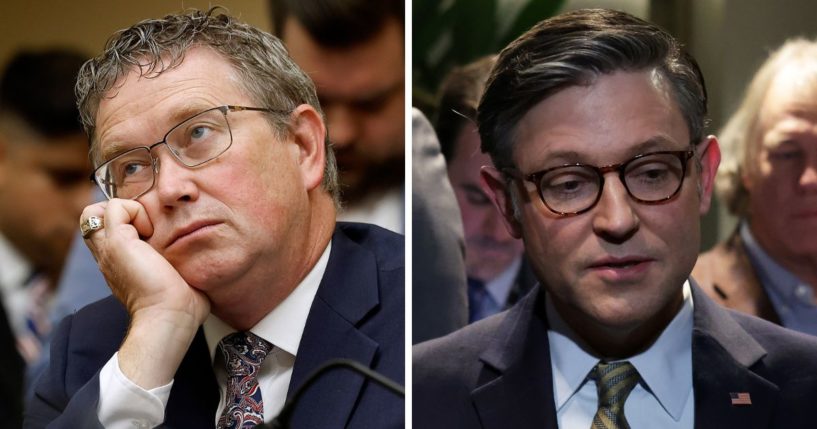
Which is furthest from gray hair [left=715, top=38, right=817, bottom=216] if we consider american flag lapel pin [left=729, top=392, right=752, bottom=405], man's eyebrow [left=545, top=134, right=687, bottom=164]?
american flag lapel pin [left=729, top=392, right=752, bottom=405]

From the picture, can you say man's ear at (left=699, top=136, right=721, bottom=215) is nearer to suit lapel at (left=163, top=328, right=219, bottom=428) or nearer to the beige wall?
the beige wall

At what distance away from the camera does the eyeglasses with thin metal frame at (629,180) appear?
2254mm

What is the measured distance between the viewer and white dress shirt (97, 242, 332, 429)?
7.56 ft

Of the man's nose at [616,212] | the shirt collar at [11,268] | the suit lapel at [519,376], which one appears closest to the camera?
the man's nose at [616,212]

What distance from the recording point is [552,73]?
2.33 metres

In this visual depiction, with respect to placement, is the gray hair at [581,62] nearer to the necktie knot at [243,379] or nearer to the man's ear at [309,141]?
the man's ear at [309,141]

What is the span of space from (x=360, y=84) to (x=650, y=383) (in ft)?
3.02

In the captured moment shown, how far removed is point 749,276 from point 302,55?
110cm

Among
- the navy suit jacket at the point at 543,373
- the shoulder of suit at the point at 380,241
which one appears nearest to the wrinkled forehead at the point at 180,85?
the shoulder of suit at the point at 380,241

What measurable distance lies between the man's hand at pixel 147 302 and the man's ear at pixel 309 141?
35 centimetres

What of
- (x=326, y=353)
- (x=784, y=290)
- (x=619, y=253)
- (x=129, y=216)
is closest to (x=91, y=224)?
(x=129, y=216)

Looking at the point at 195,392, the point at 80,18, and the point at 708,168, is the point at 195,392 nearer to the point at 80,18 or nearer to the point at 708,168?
the point at 80,18

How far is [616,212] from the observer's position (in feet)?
7.37

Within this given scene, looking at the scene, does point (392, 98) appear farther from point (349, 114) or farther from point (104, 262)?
point (104, 262)
